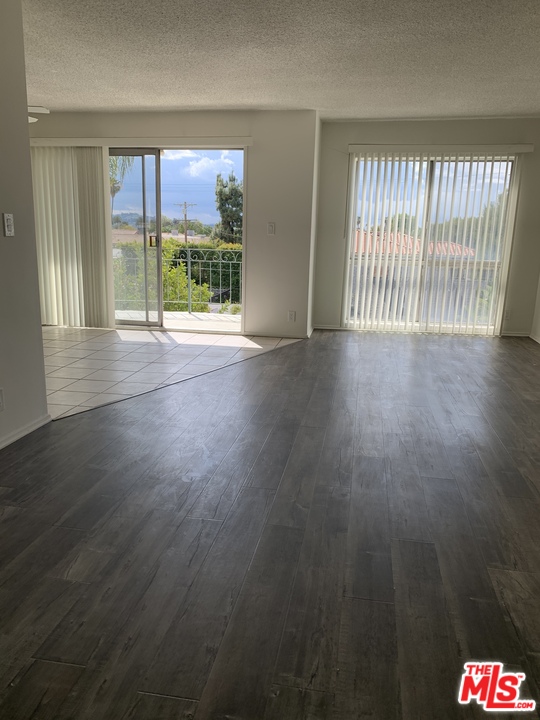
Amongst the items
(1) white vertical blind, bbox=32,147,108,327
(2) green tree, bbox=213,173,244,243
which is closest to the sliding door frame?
(1) white vertical blind, bbox=32,147,108,327

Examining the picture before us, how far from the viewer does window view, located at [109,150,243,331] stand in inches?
243

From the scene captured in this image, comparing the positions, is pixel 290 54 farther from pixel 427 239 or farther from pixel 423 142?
pixel 427 239

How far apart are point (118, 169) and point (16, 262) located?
11.9 ft

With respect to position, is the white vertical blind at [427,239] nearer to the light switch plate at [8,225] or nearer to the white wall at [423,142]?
the white wall at [423,142]

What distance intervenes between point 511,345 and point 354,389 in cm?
271

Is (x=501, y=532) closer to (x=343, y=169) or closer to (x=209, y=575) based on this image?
(x=209, y=575)

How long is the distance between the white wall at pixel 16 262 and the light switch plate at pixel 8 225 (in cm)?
3

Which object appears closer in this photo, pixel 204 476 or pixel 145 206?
pixel 204 476

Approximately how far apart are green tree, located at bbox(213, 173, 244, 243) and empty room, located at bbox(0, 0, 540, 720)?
1.44m

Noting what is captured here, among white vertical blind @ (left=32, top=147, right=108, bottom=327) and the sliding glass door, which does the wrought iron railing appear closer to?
the sliding glass door

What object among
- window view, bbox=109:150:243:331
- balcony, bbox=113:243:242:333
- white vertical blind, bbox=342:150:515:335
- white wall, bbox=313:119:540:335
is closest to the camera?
white wall, bbox=313:119:540:335

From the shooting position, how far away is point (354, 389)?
4.15 metres

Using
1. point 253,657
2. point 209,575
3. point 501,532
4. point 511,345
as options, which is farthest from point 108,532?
point 511,345

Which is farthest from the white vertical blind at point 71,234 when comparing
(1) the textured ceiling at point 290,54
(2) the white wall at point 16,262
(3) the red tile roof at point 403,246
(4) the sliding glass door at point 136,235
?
(2) the white wall at point 16,262
